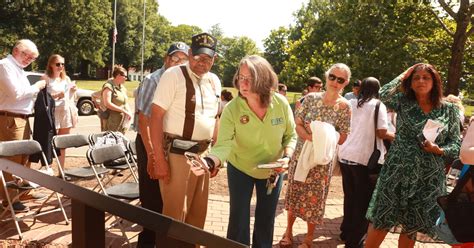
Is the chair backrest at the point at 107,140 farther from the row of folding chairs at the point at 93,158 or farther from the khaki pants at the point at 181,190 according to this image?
the khaki pants at the point at 181,190

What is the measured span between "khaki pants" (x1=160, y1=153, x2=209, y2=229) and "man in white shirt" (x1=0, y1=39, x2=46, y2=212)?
2.46 m

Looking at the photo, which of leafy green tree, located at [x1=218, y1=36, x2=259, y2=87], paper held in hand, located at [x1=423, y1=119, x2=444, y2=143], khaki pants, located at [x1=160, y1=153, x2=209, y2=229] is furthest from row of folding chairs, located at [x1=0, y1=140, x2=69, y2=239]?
leafy green tree, located at [x1=218, y1=36, x2=259, y2=87]

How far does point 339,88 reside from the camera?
143 inches

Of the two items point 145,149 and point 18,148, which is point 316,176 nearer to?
point 145,149

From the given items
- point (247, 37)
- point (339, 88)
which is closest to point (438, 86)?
point (339, 88)

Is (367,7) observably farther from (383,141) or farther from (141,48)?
(141,48)

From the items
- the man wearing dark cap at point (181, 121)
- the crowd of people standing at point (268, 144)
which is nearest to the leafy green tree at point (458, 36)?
the crowd of people standing at point (268, 144)

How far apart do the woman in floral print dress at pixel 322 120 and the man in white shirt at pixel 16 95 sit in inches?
125

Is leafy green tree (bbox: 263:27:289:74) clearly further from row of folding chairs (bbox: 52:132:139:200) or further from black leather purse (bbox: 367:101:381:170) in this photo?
black leather purse (bbox: 367:101:381:170)

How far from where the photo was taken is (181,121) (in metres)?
2.99

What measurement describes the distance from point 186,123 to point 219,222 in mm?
2066

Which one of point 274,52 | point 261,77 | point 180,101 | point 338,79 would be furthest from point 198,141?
point 274,52

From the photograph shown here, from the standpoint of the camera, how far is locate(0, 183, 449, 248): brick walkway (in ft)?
12.7

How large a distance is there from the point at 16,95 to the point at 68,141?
2.79 feet
